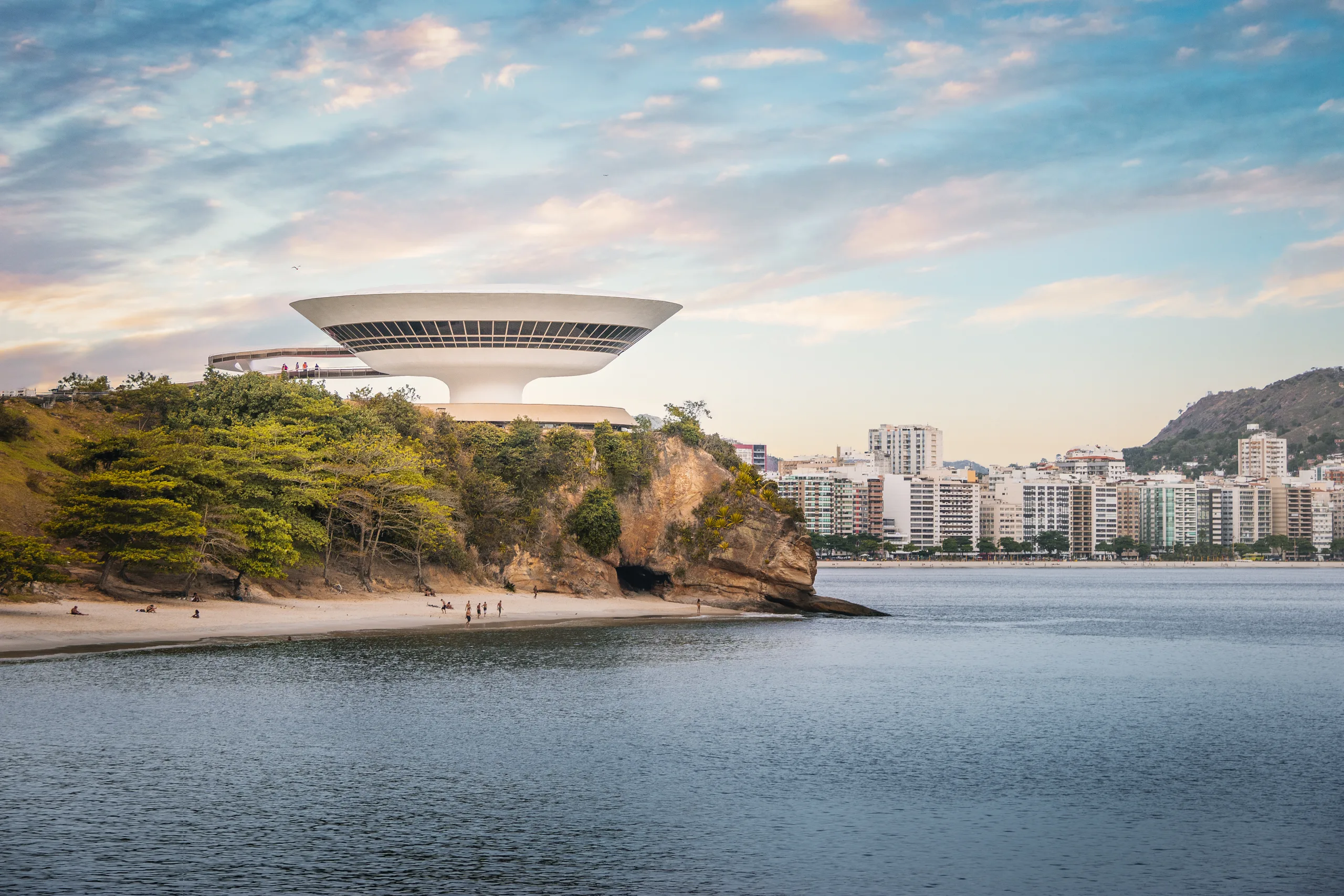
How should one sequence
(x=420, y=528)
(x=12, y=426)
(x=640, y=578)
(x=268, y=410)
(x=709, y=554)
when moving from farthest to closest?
(x=640, y=578) → (x=709, y=554) → (x=268, y=410) → (x=420, y=528) → (x=12, y=426)

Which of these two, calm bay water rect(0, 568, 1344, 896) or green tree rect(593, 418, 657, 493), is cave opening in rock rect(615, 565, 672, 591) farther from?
calm bay water rect(0, 568, 1344, 896)

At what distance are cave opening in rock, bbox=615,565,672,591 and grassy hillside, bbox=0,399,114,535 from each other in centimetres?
2623

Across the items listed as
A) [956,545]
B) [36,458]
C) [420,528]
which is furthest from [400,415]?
[956,545]

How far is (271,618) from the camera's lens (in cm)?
4653

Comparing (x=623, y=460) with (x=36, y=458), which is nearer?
(x=36, y=458)

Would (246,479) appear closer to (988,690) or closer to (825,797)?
(988,690)

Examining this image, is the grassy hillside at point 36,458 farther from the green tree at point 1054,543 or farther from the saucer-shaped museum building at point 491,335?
the green tree at point 1054,543

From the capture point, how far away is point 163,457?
45.0m

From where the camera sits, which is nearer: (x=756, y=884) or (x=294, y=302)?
(x=756, y=884)

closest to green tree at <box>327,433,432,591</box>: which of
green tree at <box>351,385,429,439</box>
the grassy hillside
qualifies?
green tree at <box>351,385,429,439</box>

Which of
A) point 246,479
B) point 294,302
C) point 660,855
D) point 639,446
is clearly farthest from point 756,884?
point 294,302

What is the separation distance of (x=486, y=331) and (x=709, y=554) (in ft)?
65.2

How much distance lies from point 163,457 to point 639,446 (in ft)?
91.5

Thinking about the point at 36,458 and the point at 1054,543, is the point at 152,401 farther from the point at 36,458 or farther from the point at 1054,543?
the point at 1054,543
